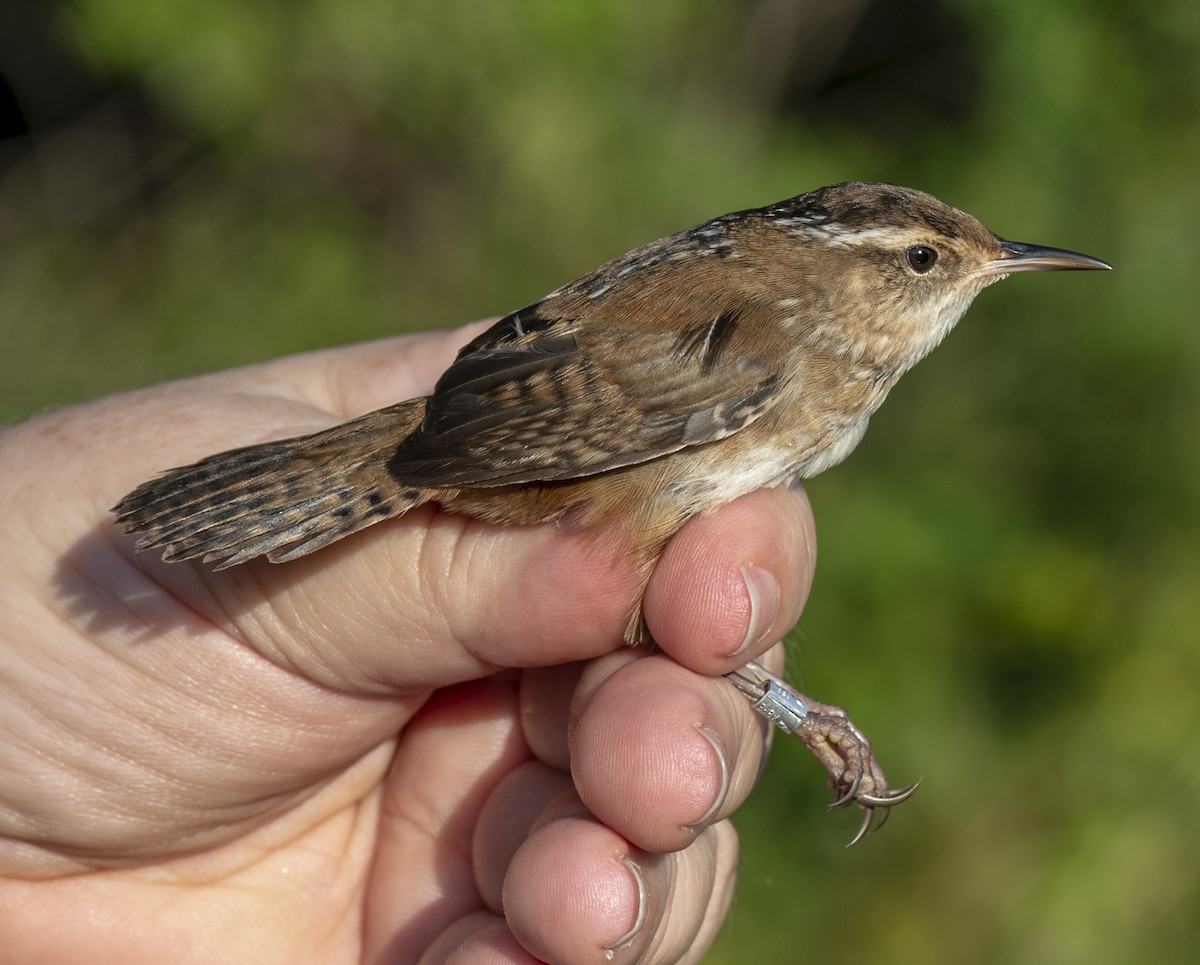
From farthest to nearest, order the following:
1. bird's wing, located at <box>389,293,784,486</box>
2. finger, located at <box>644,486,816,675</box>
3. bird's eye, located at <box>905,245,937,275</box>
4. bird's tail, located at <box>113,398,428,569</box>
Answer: bird's eye, located at <box>905,245,937,275</box> < finger, located at <box>644,486,816,675</box> < bird's wing, located at <box>389,293,784,486</box> < bird's tail, located at <box>113,398,428,569</box>

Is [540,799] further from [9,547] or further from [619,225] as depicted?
[619,225]

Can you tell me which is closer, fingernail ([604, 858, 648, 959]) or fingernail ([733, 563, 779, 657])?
fingernail ([604, 858, 648, 959])

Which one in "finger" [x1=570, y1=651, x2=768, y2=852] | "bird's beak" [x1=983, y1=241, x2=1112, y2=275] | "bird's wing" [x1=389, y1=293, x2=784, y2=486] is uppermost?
"bird's wing" [x1=389, y1=293, x2=784, y2=486]

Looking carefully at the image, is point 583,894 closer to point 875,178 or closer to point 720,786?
point 720,786

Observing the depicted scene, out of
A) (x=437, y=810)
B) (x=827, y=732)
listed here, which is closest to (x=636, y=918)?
(x=827, y=732)

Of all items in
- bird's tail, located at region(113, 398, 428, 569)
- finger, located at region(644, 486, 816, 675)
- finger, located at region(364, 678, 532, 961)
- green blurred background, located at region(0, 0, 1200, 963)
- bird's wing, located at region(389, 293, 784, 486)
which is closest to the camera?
bird's tail, located at region(113, 398, 428, 569)

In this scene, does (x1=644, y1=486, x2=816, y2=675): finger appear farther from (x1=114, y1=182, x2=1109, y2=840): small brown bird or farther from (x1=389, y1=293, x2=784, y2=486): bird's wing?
(x1=389, y1=293, x2=784, y2=486): bird's wing

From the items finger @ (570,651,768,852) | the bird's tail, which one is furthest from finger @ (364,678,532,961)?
the bird's tail

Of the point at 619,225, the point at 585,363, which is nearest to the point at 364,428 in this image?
the point at 585,363
